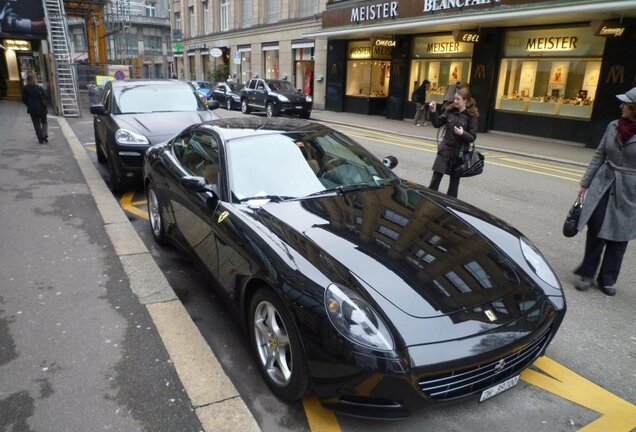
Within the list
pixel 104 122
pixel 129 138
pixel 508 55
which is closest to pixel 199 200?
pixel 129 138

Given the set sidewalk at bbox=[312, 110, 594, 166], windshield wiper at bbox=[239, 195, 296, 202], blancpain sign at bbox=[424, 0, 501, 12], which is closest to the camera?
windshield wiper at bbox=[239, 195, 296, 202]

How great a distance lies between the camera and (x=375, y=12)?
19.9 metres

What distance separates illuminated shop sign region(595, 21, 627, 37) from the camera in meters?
12.7

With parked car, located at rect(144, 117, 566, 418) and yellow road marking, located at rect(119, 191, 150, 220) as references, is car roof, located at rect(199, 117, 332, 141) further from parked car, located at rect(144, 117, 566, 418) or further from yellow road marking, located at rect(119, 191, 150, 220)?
yellow road marking, located at rect(119, 191, 150, 220)

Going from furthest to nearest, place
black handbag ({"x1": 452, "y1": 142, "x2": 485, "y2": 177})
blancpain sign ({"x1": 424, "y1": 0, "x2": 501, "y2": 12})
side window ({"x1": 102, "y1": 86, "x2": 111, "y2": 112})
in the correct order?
blancpain sign ({"x1": 424, "y1": 0, "x2": 501, "y2": 12}), side window ({"x1": 102, "y1": 86, "x2": 111, "y2": 112}), black handbag ({"x1": 452, "y1": 142, "x2": 485, "y2": 177})

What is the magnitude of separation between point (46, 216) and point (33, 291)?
2299 mm

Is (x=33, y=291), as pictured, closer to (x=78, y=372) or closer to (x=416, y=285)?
(x=78, y=372)

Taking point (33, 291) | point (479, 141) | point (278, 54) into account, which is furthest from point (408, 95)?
point (33, 291)

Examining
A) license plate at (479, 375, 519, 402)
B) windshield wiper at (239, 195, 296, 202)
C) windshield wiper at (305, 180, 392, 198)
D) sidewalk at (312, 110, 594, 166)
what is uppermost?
windshield wiper at (305, 180, 392, 198)

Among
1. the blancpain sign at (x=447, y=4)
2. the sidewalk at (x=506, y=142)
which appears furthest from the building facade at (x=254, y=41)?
the blancpain sign at (x=447, y=4)

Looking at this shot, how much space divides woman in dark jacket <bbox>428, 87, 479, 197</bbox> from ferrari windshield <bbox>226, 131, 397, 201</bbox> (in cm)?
201

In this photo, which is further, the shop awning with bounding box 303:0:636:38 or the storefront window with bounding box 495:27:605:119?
the storefront window with bounding box 495:27:605:119

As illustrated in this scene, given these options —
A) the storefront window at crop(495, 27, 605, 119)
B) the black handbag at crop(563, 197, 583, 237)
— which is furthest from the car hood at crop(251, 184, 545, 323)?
the storefront window at crop(495, 27, 605, 119)

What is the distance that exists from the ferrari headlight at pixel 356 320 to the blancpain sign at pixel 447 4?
15162mm
